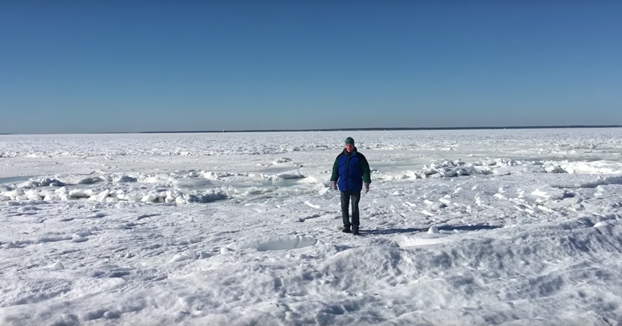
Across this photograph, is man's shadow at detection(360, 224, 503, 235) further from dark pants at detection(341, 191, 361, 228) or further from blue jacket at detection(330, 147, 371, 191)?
blue jacket at detection(330, 147, 371, 191)

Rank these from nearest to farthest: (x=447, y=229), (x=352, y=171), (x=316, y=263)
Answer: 1. (x=316, y=263)
2. (x=352, y=171)
3. (x=447, y=229)

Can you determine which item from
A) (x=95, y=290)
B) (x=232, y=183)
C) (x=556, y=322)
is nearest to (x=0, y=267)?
(x=95, y=290)

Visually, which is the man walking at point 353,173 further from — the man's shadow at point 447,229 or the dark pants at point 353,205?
the man's shadow at point 447,229

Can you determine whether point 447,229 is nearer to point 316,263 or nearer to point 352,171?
point 352,171

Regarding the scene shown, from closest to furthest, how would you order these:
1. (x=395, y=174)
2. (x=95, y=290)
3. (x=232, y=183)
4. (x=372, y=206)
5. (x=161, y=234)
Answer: (x=95, y=290), (x=161, y=234), (x=372, y=206), (x=232, y=183), (x=395, y=174)

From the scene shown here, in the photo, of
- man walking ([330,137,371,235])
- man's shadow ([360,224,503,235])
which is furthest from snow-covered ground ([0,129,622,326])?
man walking ([330,137,371,235])

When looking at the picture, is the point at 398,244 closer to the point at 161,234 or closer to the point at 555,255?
the point at 555,255

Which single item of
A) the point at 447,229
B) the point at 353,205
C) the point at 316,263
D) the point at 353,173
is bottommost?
the point at 447,229

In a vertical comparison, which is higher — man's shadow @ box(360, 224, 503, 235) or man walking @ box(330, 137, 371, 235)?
man walking @ box(330, 137, 371, 235)

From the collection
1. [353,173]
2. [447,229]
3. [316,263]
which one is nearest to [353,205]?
[353,173]

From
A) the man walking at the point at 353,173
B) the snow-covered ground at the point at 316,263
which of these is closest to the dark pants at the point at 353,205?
the man walking at the point at 353,173

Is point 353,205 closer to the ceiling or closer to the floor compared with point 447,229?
closer to the ceiling

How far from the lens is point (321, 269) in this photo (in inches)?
164

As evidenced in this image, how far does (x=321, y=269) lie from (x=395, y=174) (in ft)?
30.5
